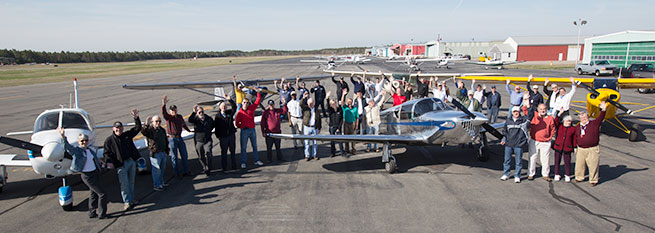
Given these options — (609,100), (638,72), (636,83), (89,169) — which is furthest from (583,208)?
(638,72)

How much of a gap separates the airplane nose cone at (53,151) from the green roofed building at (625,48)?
57.4 metres

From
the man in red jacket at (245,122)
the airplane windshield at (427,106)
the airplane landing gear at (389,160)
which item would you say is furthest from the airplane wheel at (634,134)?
the man in red jacket at (245,122)

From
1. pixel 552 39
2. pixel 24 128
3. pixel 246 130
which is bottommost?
pixel 24 128

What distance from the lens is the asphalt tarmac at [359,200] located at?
17.7 feet

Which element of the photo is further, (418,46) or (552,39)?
(418,46)

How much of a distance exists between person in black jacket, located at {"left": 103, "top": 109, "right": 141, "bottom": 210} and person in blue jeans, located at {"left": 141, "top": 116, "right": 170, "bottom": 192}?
363mm

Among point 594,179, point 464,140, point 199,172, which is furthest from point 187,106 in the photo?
point 594,179

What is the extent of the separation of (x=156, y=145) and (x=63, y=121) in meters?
2.30

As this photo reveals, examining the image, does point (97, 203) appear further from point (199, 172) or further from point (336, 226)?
point (336, 226)

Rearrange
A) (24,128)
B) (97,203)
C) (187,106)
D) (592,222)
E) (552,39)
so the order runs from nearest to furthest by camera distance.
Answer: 1. (592,222)
2. (97,203)
3. (24,128)
4. (187,106)
5. (552,39)

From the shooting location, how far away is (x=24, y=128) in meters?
14.5

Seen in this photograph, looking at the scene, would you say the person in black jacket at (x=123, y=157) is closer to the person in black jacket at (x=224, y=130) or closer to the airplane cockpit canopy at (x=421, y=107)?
the person in black jacket at (x=224, y=130)

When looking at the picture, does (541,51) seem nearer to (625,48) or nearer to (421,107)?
(625,48)

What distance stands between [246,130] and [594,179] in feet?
24.5
